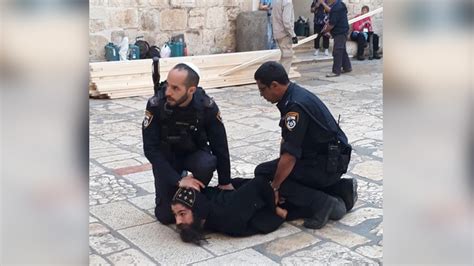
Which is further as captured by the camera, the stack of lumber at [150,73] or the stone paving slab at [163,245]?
the stack of lumber at [150,73]

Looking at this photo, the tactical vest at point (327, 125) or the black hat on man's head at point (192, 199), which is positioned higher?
the tactical vest at point (327, 125)

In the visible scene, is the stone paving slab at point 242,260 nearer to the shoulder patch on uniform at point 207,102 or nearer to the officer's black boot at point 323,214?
the officer's black boot at point 323,214

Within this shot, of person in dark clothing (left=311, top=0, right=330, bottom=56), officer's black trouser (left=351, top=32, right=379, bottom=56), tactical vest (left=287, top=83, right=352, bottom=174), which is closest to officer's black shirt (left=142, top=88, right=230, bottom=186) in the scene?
tactical vest (left=287, top=83, right=352, bottom=174)

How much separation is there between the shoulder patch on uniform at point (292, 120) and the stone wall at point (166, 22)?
696cm

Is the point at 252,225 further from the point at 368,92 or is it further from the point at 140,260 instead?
the point at 368,92

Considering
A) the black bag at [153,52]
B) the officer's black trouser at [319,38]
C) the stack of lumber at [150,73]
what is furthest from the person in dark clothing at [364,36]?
the black bag at [153,52]

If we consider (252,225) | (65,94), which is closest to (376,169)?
(252,225)

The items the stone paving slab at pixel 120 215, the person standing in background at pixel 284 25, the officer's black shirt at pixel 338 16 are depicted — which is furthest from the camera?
the officer's black shirt at pixel 338 16

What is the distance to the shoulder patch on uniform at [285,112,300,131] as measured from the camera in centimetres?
412

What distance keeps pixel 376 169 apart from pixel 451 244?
13.7 feet

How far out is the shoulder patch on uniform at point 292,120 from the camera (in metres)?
4.12

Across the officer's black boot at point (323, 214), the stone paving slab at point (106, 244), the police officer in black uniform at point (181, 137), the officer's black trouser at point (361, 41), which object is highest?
the officer's black trouser at point (361, 41)

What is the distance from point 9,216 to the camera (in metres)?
1.59

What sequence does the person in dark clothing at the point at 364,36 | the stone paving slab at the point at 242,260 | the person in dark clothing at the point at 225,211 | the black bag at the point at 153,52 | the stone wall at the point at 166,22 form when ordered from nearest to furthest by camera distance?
the stone paving slab at the point at 242,260 < the person in dark clothing at the point at 225,211 < the stone wall at the point at 166,22 < the black bag at the point at 153,52 < the person in dark clothing at the point at 364,36
